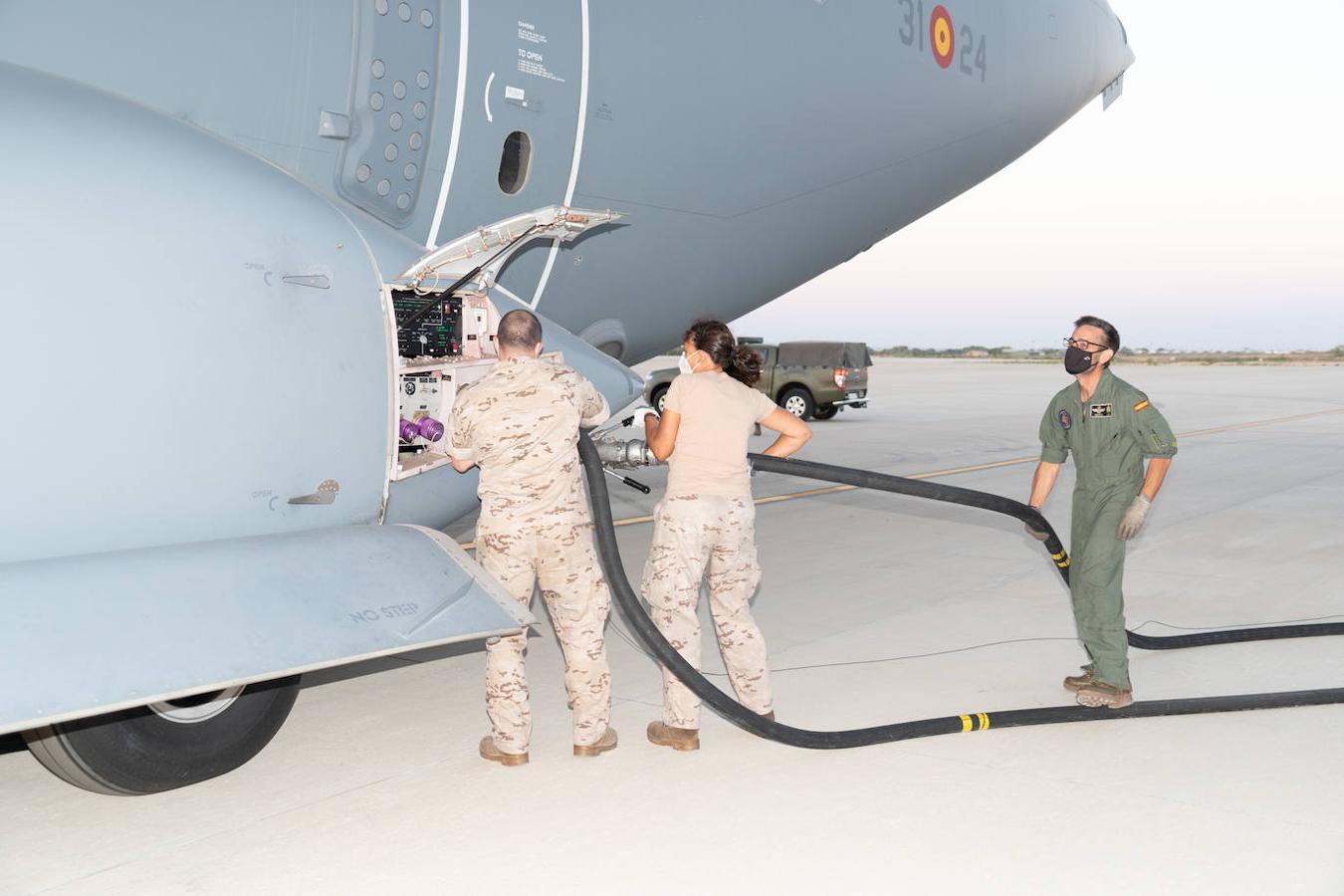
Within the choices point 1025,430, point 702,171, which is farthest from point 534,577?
point 1025,430

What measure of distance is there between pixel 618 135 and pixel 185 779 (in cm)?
427

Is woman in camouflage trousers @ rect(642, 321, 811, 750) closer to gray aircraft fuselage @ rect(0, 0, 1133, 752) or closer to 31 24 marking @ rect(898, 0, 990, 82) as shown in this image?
gray aircraft fuselage @ rect(0, 0, 1133, 752)

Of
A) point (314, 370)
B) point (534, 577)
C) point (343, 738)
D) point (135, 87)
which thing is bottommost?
point (343, 738)

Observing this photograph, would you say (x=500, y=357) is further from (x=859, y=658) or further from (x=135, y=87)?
(x=859, y=658)

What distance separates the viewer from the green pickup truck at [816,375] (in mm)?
27406

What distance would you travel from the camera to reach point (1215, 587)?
9.55 meters

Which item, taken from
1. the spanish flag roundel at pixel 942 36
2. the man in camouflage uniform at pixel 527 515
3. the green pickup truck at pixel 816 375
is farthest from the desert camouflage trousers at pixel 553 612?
the green pickup truck at pixel 816 375

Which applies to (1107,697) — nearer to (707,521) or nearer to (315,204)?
(707,521)

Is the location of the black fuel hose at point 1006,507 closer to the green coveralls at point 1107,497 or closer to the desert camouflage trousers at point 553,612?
the green coveralls at point 1107,497

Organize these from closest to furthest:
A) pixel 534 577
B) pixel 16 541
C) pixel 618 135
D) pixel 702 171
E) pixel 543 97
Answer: pixel 16 541, pixel 534 577, pixel 543 97, pixel 618 135, pixel 702 171


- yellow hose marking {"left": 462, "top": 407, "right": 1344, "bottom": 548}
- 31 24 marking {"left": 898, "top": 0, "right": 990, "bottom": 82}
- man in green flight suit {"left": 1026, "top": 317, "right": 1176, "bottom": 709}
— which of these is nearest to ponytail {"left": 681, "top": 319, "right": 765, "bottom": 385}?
man in green flight suit {"left": 1026, "top": 317, "right": 1176, "bottom": 709}

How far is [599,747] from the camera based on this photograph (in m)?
5.75

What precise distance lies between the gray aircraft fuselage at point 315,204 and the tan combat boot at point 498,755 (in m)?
0.84

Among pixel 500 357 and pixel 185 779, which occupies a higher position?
pixel 500 357
